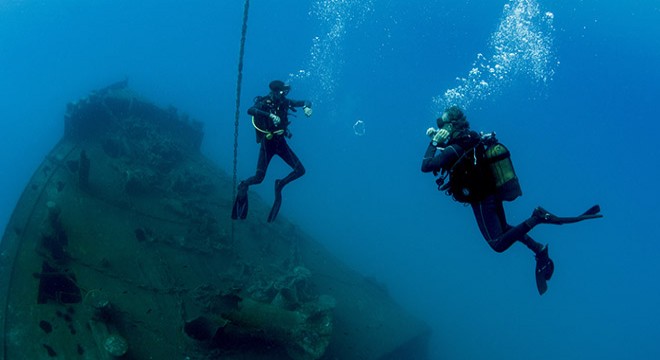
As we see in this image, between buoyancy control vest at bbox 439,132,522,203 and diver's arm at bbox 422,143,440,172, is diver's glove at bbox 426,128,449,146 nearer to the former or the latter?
diver's arm at bbox 422,143,440,172

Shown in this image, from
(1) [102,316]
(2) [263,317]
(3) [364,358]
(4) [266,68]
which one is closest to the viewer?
(1) [102,316]

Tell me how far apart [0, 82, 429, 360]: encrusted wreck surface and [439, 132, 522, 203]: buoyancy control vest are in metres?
3.96

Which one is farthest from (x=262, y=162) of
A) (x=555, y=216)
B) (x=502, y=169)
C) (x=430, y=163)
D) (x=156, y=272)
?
(x=555, y=216)

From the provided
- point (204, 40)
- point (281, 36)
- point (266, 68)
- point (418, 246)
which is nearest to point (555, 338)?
point (418, 246)

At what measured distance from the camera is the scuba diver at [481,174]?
487cm

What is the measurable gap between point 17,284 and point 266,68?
136997 mm

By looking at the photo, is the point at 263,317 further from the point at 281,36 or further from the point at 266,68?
the point at 281,36

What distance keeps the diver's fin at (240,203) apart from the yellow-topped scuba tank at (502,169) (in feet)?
14.6

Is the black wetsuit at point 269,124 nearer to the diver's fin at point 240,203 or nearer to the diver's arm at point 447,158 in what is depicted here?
the diver's fin at point 240,203

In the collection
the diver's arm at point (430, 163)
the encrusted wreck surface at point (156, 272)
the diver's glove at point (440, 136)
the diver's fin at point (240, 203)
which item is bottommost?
the encrusted wreck surface at point (156, 272)

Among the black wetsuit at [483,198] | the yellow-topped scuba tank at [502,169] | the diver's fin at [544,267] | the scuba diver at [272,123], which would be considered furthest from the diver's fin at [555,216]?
the scuba diver at [272,123]

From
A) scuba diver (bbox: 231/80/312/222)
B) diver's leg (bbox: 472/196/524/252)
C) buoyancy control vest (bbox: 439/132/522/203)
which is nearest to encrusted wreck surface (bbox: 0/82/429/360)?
scuba diver (bbox: 231/80/312/222)

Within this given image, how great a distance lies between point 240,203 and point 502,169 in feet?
15.6

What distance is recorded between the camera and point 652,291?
79.4m
